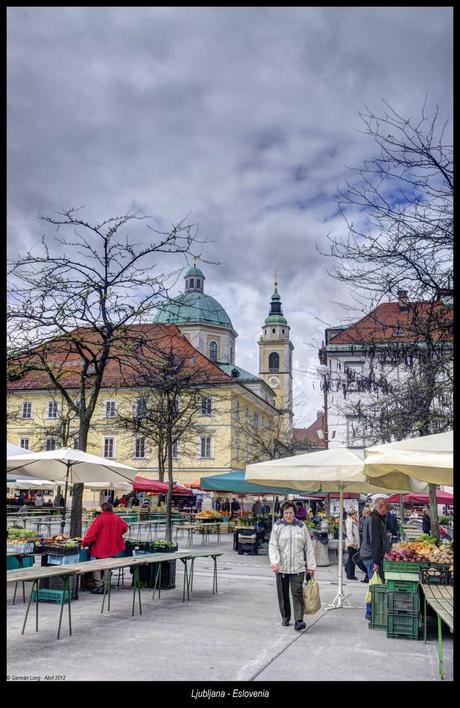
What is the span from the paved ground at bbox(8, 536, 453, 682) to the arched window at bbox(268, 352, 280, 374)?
95.0m

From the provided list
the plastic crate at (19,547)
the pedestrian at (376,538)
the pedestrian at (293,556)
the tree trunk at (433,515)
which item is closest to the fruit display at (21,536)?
the plastic crate at (19,547)

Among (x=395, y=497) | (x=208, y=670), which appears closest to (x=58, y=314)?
(x=208, y=670)

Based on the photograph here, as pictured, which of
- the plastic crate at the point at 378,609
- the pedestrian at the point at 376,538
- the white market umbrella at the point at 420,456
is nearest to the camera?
the white market umbrella at the point at 420,456

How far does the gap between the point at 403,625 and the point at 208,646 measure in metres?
2.66

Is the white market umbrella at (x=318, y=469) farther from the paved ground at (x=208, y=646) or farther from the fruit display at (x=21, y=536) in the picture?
the fruit display at (x=21, y=536)

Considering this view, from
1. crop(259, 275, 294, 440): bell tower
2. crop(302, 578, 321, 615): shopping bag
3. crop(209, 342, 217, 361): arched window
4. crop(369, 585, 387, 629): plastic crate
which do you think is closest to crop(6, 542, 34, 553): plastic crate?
crop(302, 578, 321, 615): shopping bag

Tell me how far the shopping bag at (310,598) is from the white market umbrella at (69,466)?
5.63m

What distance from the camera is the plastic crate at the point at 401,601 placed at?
9.15 metres

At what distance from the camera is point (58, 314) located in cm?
1557

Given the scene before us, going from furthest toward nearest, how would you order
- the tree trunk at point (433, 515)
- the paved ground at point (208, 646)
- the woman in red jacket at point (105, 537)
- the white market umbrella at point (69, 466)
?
the tree trunk at point (433, 515) < the white market umbrella at point (69, 466) < the woman in red jacket at point (105, 537) < the paved ground at point (208, 646)

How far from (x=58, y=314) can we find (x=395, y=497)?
640 inches

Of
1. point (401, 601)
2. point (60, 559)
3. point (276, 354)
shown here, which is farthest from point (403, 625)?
point (276, 354)

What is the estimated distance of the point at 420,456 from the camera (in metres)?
8.05
